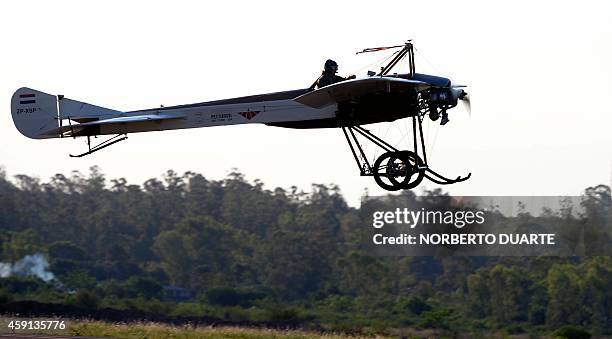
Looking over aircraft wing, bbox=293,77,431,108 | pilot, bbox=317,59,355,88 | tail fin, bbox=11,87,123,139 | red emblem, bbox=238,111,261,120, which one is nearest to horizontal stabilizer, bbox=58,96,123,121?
tail fin, bbox=11,87,123,139

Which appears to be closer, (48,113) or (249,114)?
(249,114)

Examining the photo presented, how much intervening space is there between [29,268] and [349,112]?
117ft

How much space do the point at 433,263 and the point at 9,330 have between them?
1776 inches

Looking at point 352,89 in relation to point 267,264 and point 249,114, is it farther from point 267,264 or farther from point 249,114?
point 267,264

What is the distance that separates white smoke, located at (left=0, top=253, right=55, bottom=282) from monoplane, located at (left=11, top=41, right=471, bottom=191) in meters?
29.2

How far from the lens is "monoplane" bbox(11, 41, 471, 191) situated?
25031 mm

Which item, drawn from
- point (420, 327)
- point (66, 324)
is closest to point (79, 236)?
point (420, 327)

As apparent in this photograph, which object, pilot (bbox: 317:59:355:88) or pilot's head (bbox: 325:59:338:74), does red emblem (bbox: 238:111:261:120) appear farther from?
pilot's head (bbox: 325:59:338:74)

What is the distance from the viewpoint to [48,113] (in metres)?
27.8

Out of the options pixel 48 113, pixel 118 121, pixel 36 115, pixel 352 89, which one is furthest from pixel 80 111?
pixel 352 89

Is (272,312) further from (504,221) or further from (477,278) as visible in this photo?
(504,221)

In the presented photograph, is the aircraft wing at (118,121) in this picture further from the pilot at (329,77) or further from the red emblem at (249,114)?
the pilot at (329,77)

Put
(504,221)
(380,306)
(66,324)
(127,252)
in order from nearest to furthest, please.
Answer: (66,324), (380,306), (504,221), (127,252)

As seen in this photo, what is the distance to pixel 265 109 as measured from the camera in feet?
85.5
